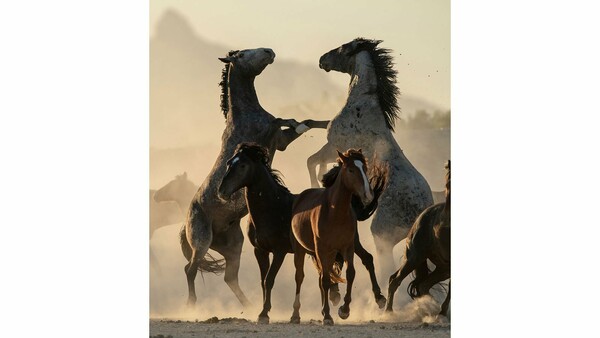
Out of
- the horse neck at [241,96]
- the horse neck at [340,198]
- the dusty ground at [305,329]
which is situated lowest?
the dusty ground at [305,329]

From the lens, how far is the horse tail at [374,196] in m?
10.6

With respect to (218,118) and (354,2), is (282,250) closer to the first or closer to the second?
(218,118)

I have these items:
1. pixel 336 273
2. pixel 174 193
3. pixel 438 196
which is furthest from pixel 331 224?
pixel 174 193

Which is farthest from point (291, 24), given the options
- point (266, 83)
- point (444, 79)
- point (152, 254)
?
point (152, 254)

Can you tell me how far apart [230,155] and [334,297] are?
155cm

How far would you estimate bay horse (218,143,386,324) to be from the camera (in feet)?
35.6

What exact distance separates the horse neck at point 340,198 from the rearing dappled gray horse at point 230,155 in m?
0.79

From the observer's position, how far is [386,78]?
11.2m

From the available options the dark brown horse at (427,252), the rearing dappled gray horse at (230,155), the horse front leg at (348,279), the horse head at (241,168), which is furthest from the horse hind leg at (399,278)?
the horse head at (241,168)

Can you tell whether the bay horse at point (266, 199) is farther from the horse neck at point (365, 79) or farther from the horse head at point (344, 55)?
the horse head at point (344, 55)

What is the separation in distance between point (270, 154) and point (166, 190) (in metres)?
1.08

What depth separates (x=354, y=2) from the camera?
36.5 ft

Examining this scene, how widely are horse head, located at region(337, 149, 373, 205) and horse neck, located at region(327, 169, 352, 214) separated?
0.13ft

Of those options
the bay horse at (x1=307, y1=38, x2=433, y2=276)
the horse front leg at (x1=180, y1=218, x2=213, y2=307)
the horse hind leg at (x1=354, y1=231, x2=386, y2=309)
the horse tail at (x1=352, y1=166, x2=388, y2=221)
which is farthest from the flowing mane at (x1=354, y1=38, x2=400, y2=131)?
the horse front leg at (x1=180, y1=218, x2=213, y2=307)
